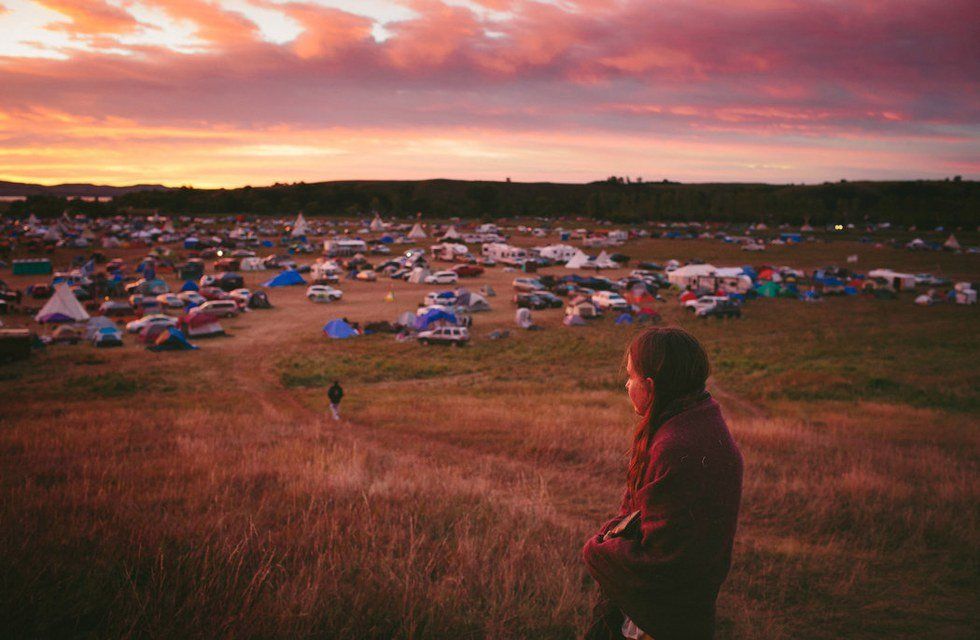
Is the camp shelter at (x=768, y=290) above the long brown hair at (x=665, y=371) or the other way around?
the other way around

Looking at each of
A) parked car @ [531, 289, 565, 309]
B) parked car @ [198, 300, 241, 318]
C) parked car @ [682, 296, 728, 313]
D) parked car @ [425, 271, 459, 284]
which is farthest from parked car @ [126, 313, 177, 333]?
parked car @ [682, 296, 728, 313]

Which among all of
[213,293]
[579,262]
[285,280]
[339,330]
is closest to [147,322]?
[213,293]

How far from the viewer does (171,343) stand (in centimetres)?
2561

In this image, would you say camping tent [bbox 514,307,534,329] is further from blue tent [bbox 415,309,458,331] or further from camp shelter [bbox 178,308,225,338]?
camp shelter [bbox 178,308,225,338]

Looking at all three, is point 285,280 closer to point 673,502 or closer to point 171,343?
point 171,343

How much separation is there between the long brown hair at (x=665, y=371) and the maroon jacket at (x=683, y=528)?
0.06 m

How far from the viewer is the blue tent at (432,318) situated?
29.6m

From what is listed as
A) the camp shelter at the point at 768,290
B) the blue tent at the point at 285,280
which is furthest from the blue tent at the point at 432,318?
the camp shelter at the point at 768,290

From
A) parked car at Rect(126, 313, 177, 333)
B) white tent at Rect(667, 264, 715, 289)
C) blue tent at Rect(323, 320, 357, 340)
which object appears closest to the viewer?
parked car at Rect(126, 313, 177, 333)

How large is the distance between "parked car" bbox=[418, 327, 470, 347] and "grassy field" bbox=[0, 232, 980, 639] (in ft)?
32.8

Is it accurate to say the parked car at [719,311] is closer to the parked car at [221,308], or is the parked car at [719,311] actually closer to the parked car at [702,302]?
the parked car at [702,302]

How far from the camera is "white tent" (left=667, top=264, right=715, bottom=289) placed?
Answer: 139 feet

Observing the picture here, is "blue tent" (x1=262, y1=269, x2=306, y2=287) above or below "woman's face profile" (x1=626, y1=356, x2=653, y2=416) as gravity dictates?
below

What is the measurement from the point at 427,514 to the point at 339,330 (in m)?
24.7
